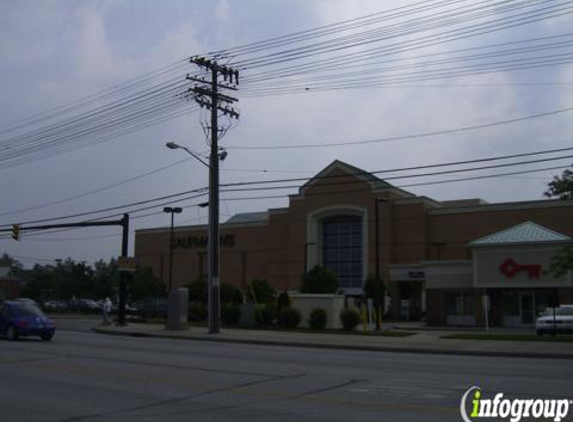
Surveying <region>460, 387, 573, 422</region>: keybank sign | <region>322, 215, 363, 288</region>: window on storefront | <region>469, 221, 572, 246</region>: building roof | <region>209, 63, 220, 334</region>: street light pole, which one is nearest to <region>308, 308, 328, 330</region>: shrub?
<region>209, 63, 220, 334</region>: street light pole

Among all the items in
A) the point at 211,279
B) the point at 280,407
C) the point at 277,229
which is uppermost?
the point at 277,229

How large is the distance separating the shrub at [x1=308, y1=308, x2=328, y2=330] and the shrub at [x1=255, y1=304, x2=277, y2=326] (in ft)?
10.6

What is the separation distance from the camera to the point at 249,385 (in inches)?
555

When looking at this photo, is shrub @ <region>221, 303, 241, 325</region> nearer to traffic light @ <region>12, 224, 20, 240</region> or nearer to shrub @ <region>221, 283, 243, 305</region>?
shrub @ <region>221, 283, 243, 305</region>

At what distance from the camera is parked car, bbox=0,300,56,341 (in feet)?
88.6

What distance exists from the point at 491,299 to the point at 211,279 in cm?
2426

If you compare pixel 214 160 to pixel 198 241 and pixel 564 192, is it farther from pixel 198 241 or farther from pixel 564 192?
pixel 198 241

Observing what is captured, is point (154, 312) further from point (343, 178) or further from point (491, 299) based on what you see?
point (343, 178)

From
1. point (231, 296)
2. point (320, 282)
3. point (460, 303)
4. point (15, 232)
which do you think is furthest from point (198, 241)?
point (15, 232)

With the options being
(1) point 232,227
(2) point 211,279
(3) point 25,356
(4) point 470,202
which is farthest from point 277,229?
(3) point 25,356

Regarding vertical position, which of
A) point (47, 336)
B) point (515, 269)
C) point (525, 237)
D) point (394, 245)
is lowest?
point (47, 336)

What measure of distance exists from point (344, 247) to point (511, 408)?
69.1 metres

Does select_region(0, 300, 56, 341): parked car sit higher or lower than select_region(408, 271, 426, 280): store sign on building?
lower

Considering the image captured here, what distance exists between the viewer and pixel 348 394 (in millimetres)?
12836
